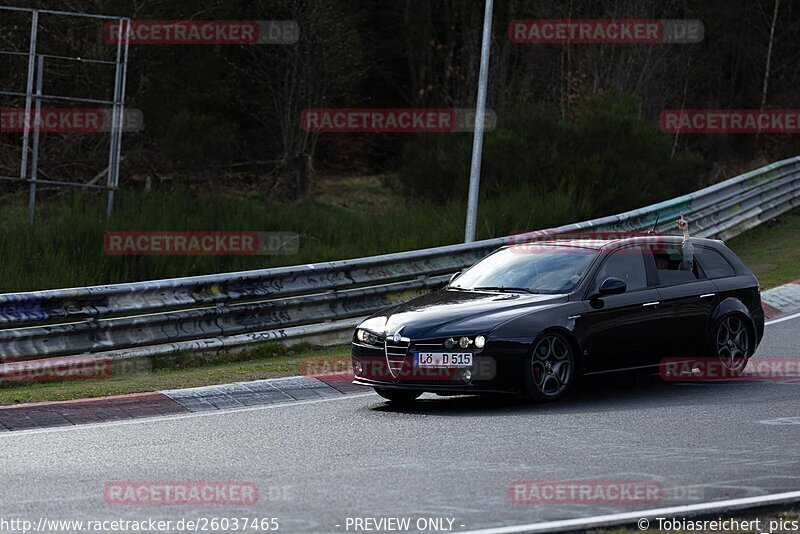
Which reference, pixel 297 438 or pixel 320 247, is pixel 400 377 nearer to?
pixel 297 438

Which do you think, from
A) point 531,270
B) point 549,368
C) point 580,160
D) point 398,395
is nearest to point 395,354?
point 398,395

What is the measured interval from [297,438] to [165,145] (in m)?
23.1

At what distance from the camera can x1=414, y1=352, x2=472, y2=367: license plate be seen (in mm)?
10680

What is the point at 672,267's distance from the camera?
12500 mm

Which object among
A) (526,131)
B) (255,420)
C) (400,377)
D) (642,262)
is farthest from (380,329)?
(526,131)

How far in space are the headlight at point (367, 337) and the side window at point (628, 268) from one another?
90.0 inches

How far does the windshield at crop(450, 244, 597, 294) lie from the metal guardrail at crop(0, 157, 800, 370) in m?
2.60

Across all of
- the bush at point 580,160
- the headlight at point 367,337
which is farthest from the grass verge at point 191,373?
the bush at point 580,160

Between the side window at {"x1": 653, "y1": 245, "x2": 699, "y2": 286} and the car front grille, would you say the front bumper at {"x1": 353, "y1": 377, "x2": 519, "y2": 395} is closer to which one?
the car front grille

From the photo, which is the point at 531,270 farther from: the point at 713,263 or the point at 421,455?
the point at 421,455

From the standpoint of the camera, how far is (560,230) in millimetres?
18969

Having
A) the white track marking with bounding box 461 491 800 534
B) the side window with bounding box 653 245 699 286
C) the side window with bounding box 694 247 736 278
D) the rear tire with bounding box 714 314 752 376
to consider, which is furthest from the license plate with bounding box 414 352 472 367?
the white track marking with bounding box 461 491 800 534

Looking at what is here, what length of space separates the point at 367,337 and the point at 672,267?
128 inches

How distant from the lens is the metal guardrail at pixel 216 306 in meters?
12.8
